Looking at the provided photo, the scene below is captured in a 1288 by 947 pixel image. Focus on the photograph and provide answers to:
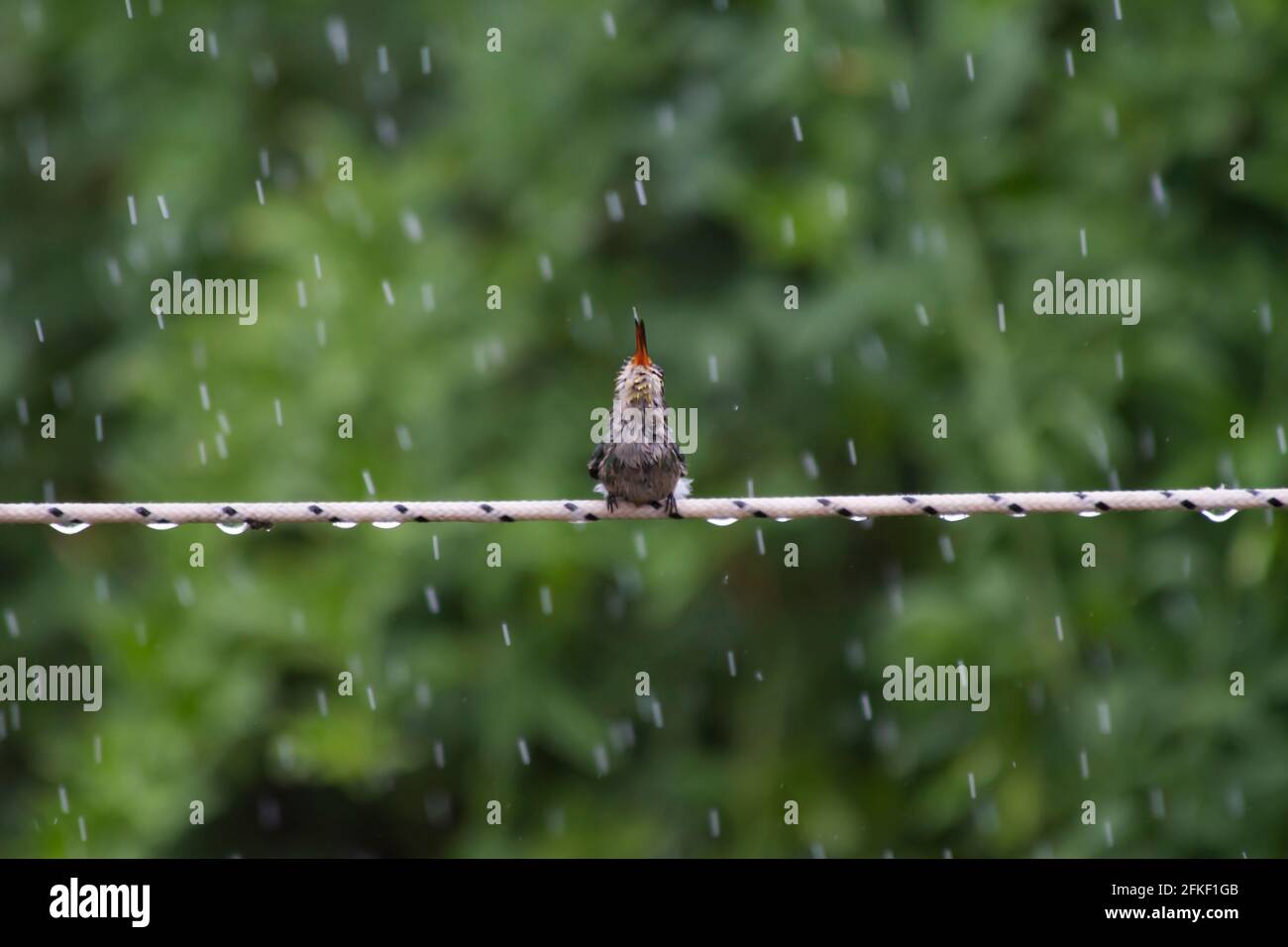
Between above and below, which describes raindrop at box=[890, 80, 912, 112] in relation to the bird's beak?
above

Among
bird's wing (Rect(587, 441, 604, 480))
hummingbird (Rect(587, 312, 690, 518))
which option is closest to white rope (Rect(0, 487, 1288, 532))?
hummingbird (Rect(587, 312, 690, 518))

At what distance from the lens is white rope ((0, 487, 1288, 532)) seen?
11.8 ft

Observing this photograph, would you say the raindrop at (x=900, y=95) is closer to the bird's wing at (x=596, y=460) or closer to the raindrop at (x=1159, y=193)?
the raindrop at (x=1159, y=193)

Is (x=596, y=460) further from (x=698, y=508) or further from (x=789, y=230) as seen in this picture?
(x=789, y=230)

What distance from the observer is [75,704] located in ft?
27.5

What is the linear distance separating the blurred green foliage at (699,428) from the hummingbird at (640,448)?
57.4 inches

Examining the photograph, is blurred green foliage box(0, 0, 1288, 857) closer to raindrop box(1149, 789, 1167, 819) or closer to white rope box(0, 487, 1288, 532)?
raindrop box(1149, 789, 1167, 819)

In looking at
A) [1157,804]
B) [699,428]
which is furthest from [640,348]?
[1157,804]

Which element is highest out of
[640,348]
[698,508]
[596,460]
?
[640,348]

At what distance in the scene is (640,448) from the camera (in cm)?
523

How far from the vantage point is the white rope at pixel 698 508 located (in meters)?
3.61

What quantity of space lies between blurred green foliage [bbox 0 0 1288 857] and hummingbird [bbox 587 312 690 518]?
1.46 m

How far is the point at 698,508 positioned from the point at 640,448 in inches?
52.4

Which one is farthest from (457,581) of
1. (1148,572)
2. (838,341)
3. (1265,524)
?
(1265,524)
